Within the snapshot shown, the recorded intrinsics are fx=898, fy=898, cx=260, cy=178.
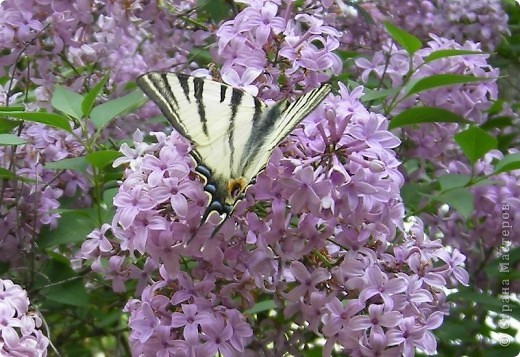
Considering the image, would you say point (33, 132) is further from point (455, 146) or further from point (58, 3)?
point (455, 146)

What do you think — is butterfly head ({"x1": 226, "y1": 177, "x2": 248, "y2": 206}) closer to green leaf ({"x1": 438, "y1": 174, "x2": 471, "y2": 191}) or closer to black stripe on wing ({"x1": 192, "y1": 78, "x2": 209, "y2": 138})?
black stripe on wing ({"x1": 192, "y1": 78, "x2": 209, "y2": 138})

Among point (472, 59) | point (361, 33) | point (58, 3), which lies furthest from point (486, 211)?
point (58, 3)

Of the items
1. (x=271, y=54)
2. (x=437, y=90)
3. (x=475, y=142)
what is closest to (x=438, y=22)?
(x=437, y=90)

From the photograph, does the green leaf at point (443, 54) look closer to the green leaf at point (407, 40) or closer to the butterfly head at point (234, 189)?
the green leaf at point (407, 40)

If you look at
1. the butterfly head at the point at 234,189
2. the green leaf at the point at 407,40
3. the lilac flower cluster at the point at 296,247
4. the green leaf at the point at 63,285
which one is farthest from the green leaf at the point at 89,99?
the green leaf at the point at 407,40

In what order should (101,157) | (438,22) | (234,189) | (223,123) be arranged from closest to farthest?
(234,189) < (223,123) < (101,157) < (438,22)

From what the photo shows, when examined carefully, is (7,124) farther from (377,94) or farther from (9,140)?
(377,94)

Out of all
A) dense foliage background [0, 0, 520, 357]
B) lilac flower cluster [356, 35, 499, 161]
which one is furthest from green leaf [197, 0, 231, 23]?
lilac flower cluster [356, 35, 499, 161]
